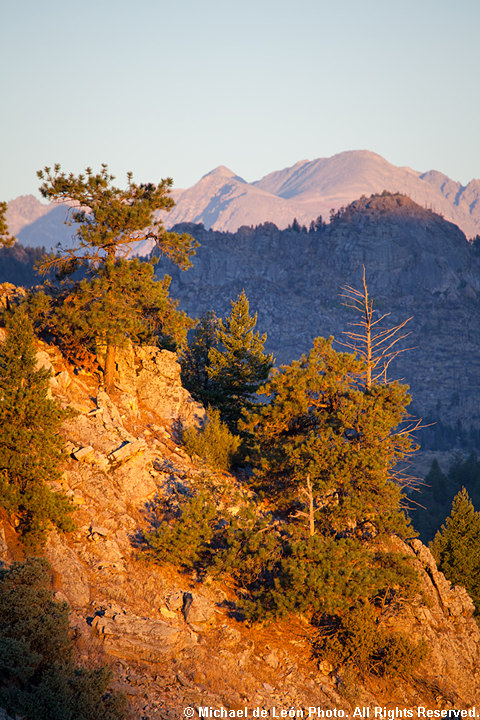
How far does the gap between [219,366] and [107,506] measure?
1144 cm

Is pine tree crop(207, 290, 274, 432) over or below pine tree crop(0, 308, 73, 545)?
below

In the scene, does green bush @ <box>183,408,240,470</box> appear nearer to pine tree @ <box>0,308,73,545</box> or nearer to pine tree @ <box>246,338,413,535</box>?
pine tree @ <box>246,338,413,535</box>

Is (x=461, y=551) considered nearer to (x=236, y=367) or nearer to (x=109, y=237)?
(x=236, y=367)

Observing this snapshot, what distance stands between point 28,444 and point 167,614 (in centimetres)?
597

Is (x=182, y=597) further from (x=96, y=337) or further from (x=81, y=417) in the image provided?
(x=96, y=337)

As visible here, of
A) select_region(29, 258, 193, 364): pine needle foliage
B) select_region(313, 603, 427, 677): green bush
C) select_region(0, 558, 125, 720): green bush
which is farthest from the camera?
select_region(29, 258, 193, 364): pine needle foliage

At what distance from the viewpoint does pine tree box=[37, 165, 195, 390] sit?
25844 mm

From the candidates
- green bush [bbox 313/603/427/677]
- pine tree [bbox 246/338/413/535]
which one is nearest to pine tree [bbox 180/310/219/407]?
pine tree [bbox 246/338/413/535]

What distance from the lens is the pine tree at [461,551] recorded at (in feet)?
98.9

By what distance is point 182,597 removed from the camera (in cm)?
1833

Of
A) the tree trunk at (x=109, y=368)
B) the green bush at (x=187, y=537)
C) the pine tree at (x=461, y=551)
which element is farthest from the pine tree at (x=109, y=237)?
the pine tree at (x=461, y=551)

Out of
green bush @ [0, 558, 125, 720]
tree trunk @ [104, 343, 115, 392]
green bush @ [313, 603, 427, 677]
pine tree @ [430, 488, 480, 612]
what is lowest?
pine tree @ [430, 488, 480, 612]

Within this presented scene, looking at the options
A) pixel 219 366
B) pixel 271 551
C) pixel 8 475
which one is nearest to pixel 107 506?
pixel 8 475

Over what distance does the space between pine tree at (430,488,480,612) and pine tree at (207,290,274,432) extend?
11.2 meters
